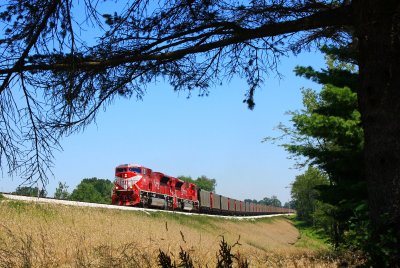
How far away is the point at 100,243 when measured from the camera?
25.1 feet

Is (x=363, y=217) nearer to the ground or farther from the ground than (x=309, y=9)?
nearer to the ground

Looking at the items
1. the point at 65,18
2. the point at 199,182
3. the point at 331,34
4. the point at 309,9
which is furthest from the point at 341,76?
the point at 199,182

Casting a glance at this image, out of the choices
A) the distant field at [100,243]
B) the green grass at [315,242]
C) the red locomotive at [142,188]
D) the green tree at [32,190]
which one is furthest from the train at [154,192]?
the green tree at [32,190]

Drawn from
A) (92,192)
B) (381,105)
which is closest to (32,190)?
(381,105)

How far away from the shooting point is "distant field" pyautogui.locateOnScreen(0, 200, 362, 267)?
17.5 feet

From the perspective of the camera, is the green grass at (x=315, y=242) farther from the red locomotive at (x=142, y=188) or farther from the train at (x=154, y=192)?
the red locomotive at (x=142, y=188)

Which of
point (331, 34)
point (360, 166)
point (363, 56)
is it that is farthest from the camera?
point (360, 166)

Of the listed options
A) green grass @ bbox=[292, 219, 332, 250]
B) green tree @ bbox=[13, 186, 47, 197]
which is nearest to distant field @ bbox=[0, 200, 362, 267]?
green tree @ bbox=[13, 186, 47, 197]

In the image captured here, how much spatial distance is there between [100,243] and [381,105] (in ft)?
17.3

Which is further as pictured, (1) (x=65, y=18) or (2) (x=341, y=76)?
(2) (x=341, y=76)

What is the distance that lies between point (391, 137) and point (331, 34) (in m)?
2.14

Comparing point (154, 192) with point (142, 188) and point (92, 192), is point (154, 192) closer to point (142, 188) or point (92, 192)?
point (142, 188)

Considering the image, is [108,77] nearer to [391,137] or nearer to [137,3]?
[137,3]

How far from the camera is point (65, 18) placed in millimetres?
4066
